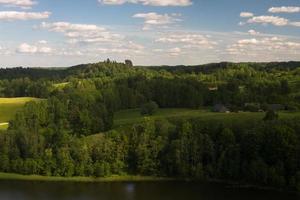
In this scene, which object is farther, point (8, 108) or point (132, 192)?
point (8, 108)

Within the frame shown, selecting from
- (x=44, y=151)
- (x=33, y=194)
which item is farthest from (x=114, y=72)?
(x=33, y=194)

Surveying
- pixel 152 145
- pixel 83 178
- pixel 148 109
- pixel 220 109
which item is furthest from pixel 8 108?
pixel 152 145

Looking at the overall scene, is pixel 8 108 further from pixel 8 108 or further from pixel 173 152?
pixel 173 152

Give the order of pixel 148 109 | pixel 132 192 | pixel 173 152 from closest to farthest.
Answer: pixel 132 192
pixel 173 152
pixel 148 109

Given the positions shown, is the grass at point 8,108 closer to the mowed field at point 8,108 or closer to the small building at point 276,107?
the mowed field at point 8,108

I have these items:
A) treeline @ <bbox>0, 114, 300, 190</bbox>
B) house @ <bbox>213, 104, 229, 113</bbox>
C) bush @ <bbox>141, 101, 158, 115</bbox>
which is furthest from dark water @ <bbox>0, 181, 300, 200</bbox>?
bush @ <bbox>141, 101, 158, 115</bbox>

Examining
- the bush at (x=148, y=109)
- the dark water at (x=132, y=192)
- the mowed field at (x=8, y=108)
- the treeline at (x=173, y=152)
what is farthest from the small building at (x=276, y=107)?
the mowed field at (x=8, y=108)

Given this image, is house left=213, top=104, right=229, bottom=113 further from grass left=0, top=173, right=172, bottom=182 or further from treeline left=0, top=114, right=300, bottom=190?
grass left=0, top=173, right=172, bottom=182
